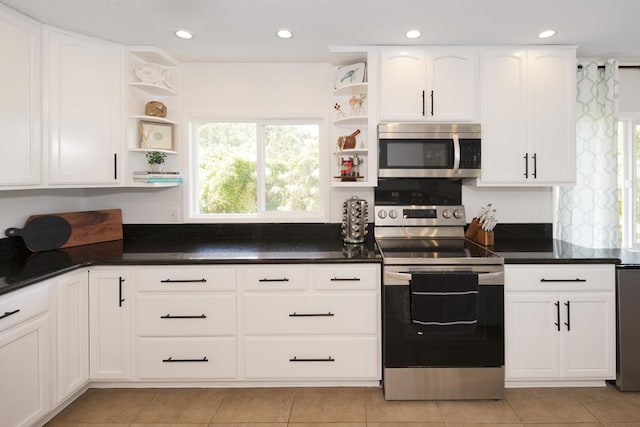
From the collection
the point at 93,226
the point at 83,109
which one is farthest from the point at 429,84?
the point at 93,226

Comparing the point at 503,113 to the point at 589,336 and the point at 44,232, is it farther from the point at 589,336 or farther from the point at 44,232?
the point at 44,232

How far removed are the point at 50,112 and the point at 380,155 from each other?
2.10m

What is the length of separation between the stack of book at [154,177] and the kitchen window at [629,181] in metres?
3.54

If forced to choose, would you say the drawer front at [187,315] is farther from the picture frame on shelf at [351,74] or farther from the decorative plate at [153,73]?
the picture frame on shelf at [351,74]

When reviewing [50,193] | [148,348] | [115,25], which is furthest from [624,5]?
[50,193]

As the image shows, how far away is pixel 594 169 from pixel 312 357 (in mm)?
2505

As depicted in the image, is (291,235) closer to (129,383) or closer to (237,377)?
(237,377)

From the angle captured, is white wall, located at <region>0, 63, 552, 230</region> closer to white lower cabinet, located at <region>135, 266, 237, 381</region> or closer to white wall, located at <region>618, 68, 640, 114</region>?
white wall, located at <region>618, 68, 640, 114</region>

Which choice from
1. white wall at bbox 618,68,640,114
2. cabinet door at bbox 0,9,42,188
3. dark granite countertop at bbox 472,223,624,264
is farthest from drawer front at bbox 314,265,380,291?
white wall at bbox 618,68,640,114

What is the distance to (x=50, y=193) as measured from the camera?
8.96 feet

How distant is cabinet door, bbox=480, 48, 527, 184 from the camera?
8.67 ft

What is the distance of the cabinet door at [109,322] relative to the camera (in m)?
2.27

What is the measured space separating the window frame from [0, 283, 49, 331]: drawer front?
4.01ft

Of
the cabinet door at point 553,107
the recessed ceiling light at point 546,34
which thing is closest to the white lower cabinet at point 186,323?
the cabinet door at point 553,107
